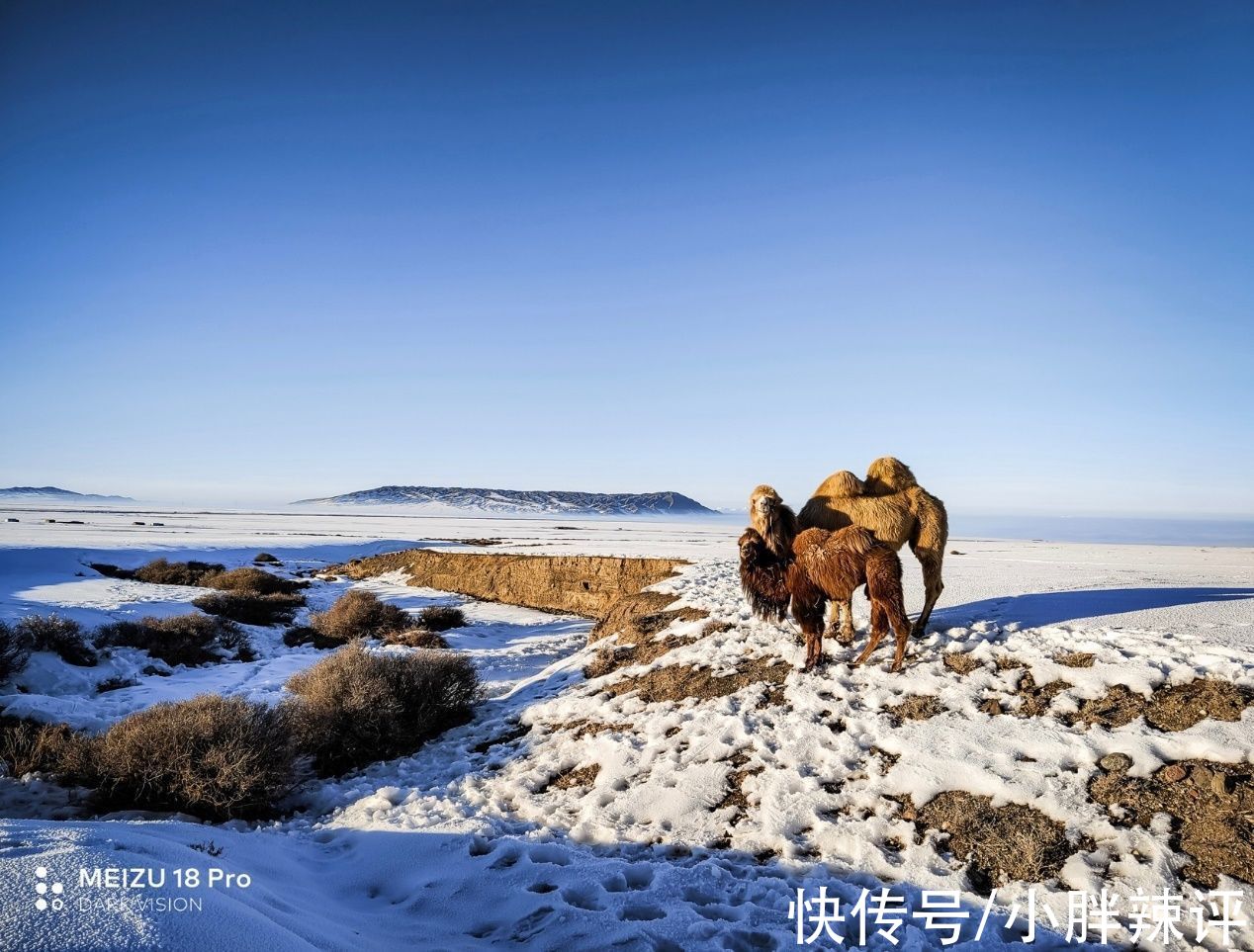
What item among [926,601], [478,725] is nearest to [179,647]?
[478,725]

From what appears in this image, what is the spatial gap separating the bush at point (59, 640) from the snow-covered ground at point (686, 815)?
10.9 feet

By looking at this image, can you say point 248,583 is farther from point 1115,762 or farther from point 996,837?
point 1115,762

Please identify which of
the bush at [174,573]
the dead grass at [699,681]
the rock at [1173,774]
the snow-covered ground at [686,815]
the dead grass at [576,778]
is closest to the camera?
the snow-covered ground at [686,815]

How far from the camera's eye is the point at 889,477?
7406mm

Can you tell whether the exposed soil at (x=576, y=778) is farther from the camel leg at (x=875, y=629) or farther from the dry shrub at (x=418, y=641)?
the dry shrub at (x=418, y=641)

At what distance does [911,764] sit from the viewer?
5.29m

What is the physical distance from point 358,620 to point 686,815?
14.6 m

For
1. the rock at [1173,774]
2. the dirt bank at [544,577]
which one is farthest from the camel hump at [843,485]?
the dirt bank at [544,577]

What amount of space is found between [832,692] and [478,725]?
4818mm

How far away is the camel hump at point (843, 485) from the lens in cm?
746

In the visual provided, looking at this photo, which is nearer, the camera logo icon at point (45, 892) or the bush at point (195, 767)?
the camera logo icon at point (45, 892)

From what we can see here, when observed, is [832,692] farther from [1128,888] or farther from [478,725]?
[478,725]

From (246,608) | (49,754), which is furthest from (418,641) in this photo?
(49,754)

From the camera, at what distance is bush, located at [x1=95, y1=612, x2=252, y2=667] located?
13.7 meters
